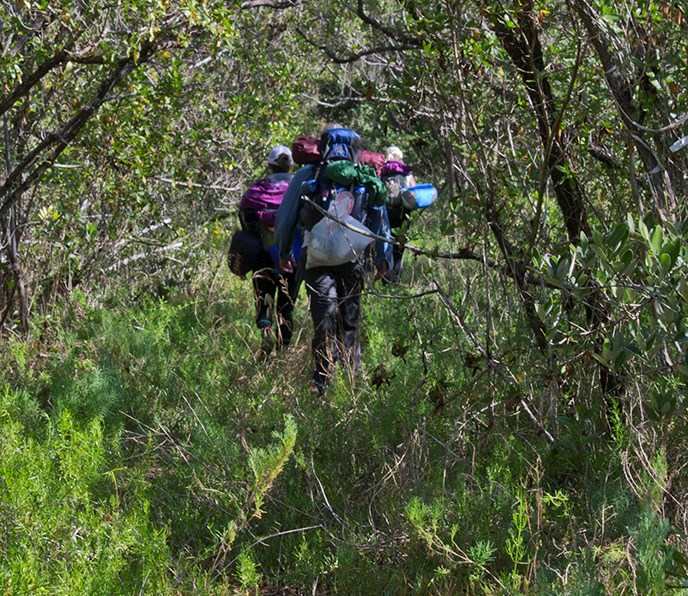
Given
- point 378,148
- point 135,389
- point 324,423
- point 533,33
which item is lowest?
point 378,148

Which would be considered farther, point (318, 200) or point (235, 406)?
point (318, 200)

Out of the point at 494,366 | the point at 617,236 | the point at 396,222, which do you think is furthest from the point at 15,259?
the point at 617,236

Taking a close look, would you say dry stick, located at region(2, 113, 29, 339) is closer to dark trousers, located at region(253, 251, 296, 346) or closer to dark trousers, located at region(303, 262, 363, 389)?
dark trousers, located at region(253, 251, 296, 346)

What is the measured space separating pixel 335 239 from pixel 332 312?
0.49 m

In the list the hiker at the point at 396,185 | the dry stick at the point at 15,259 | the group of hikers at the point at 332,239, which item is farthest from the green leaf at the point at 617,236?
the dry stick at the point at 15,259

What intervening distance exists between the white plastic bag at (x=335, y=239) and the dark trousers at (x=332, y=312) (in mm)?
150

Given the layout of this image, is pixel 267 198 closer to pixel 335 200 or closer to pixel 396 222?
pixel 396 222

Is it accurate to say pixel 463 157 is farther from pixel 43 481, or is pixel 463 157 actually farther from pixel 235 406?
pixel 43 481

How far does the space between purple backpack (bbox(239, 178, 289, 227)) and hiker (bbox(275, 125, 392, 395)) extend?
2.69 ft

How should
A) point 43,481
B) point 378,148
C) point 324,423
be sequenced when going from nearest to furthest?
point 43,481
point 324,423
point 378,148

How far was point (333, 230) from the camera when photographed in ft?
20.8

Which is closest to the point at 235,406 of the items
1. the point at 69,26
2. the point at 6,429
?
the point at 6,429

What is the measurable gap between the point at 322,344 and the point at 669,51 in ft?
9.72

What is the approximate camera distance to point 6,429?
16.6 feet
